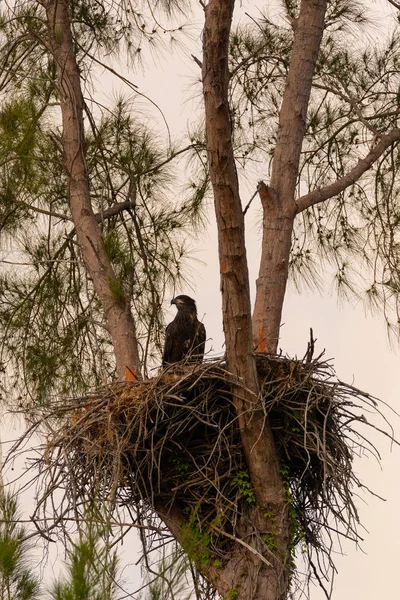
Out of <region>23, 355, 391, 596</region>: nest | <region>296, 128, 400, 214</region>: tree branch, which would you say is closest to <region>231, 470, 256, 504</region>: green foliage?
<region>23, 355, 391, 596</region>: nest

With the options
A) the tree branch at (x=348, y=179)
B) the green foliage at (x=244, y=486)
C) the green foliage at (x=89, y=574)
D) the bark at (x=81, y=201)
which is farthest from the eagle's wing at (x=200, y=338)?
the green foliage at (x=89, y=574)

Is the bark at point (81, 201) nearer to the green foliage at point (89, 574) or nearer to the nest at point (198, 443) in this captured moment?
the nest at point (198, 443)

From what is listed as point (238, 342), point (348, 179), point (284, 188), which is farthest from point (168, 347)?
point (238, 342)

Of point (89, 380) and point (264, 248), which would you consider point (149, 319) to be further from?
point (264, 248)

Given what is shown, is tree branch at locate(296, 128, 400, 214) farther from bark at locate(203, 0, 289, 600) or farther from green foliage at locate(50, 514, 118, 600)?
green foliage at locate(50, 514, 118, 600)

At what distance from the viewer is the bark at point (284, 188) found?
6.23 m

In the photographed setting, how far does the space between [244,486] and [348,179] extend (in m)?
2.04

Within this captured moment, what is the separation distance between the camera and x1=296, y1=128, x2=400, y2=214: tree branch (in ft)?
21.7

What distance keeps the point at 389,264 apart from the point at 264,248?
145 centimetres

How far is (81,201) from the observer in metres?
6.64

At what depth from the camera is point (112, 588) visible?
370 cm

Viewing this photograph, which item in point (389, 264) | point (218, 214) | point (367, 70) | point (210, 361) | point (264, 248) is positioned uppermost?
point (367, 70)

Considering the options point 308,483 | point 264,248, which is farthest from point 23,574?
point 264,248

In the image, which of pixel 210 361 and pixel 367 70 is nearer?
pixel 210 361
